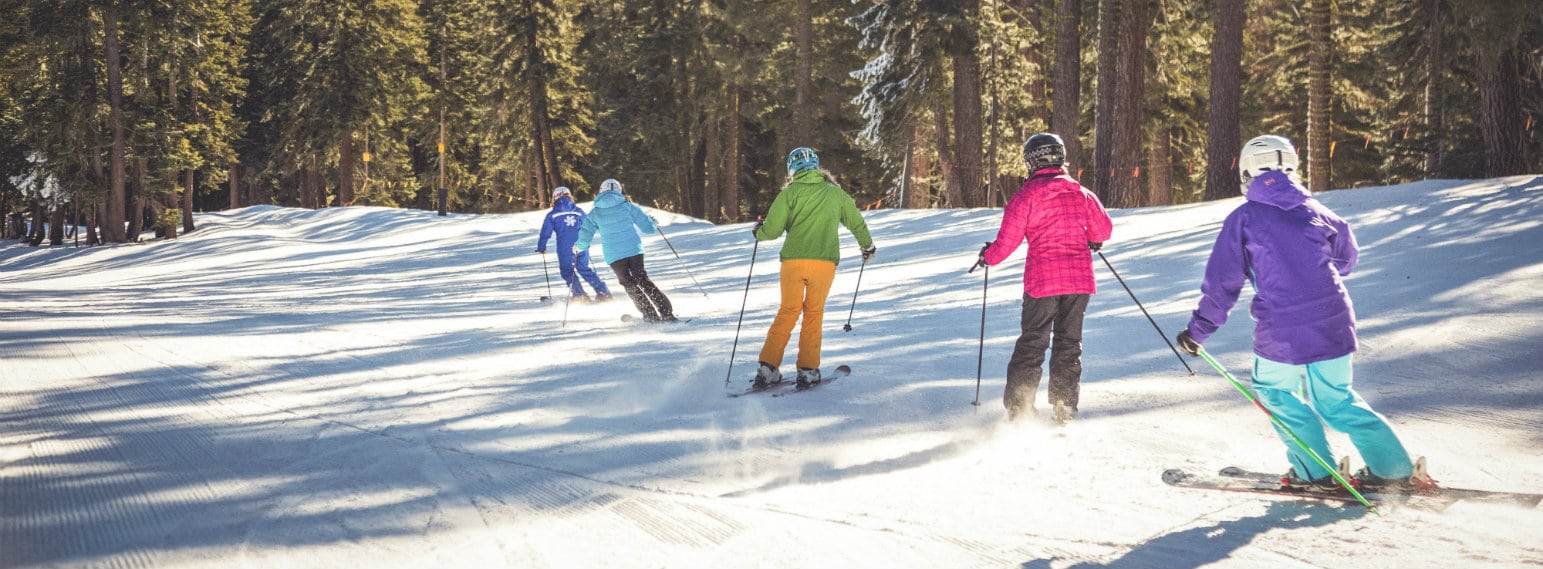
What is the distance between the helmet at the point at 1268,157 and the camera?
461 cm

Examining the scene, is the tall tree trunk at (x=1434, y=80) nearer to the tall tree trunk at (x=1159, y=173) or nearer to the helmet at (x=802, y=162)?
the tall tree trunk at (x=1159, y=173)

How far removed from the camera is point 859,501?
16.3 feet

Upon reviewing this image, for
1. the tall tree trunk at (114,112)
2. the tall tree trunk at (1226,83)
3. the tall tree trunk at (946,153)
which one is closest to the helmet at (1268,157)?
the tall tree trunk at (1226,83)

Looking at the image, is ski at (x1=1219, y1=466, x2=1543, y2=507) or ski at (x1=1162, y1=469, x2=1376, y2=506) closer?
ski at (x1=1219, y1=466, x2=1543, y2=507)

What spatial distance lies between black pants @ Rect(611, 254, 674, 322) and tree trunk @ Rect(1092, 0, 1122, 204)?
36.4 ft

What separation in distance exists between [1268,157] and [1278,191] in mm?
167

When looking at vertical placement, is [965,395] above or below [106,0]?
below

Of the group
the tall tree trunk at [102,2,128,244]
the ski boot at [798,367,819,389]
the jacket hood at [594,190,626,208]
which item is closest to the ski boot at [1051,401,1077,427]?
the ski boot at [798,367,819,389]

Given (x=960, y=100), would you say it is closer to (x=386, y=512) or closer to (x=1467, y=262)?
(x=1467, y=262)

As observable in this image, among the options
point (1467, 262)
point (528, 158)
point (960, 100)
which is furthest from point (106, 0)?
point (1467, 262)

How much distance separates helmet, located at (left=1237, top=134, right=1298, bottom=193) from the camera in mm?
4609

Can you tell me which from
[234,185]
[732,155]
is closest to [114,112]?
[732,155]

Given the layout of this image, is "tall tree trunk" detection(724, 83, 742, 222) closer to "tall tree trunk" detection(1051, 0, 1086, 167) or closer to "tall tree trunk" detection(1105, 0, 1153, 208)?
"tall tree trunk" detection(1051, 0, 1086, 167)

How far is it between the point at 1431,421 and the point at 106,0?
35.0 m
